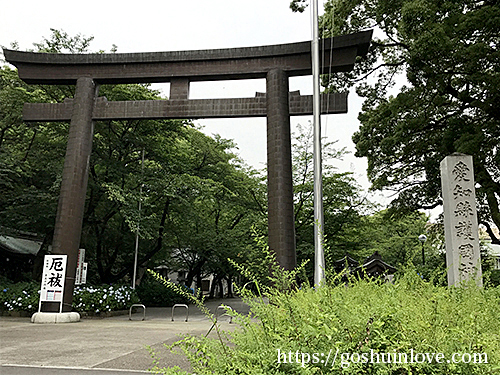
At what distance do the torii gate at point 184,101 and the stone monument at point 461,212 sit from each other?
4135mm

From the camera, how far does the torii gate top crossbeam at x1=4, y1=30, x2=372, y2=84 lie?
39.8ft

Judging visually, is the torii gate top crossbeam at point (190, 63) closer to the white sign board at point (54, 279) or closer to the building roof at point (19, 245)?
the white sign board at point (54, 279)

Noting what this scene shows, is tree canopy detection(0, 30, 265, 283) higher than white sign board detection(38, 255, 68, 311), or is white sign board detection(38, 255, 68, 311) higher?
tree canopy detection(0, 30, 265, 283)

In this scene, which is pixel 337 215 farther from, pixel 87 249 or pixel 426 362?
pixel 426 362

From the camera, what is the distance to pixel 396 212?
16.1 m

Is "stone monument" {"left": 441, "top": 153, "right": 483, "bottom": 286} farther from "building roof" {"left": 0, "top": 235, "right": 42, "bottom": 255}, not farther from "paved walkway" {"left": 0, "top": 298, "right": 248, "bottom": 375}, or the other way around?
"building roof" {"left": 0, "top": 235, "right": 42, "bottom": 255}

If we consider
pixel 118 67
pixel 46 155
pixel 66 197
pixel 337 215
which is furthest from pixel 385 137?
pixel 46 155

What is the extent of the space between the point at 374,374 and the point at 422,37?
37.1 feet

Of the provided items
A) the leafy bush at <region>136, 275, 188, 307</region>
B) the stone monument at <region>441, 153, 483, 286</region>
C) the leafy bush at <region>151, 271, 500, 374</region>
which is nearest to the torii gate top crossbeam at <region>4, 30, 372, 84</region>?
the stone monument at <region>441, 153, 483, 286</region>

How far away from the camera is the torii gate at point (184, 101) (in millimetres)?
11750

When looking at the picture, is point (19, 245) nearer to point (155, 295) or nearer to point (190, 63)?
point (155, 295)

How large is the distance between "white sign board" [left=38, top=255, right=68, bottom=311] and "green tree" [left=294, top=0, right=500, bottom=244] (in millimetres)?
10533

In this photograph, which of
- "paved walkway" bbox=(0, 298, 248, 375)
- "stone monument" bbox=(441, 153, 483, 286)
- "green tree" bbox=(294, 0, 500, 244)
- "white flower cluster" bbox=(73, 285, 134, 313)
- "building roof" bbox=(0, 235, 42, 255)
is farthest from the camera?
"building roof" bbox=(0, 235, 42, 255)

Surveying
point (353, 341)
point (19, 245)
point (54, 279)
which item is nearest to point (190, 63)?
point (54, 279)
